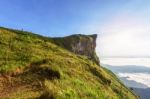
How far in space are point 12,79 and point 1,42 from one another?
2790 cm

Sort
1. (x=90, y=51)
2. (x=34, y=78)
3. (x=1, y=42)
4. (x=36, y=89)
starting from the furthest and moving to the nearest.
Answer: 1. (x=90, y=51)
2. (x=1, y=42)
3. (x=34, y=78)
4. (x=36, y=89)

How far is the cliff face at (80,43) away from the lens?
128750 mm

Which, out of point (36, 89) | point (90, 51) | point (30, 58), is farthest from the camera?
point (90, 51)

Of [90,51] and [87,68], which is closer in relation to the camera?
[87,68]

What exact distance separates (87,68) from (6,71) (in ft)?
85.3

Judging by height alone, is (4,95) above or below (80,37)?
below

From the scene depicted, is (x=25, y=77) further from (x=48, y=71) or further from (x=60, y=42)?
(x=60, y=42)

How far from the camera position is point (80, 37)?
14388cm

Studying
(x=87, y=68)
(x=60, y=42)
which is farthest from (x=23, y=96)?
(x=60, y=42)

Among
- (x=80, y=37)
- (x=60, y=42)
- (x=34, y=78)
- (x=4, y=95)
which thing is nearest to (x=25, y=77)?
(x=34, y=78)

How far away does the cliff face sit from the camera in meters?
129

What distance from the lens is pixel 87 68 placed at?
56.9m

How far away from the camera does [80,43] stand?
14162 centimetres

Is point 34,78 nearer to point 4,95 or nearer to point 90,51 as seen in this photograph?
point 4,95
